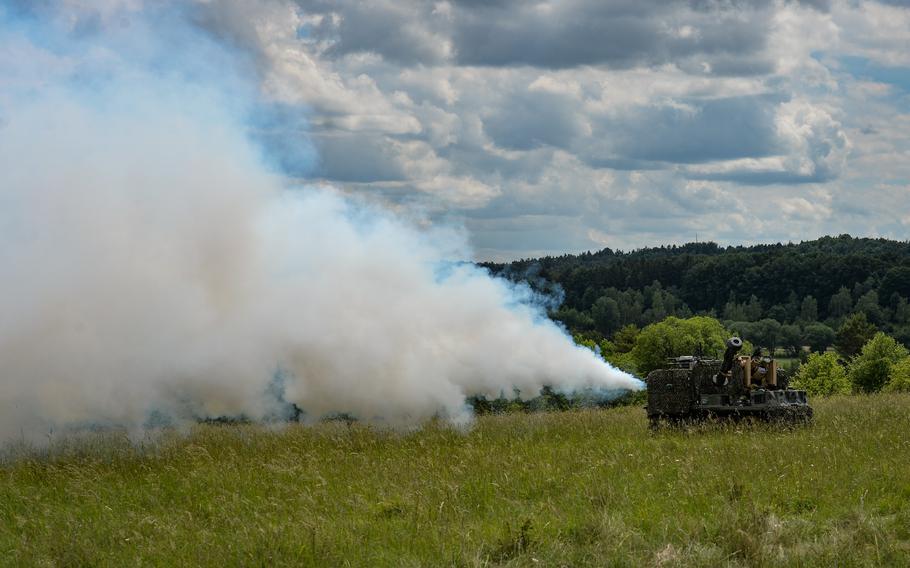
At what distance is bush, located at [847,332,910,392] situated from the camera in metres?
59.8

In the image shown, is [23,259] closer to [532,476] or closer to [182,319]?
[182,319]

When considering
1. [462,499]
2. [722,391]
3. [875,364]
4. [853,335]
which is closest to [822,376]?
[875,364]

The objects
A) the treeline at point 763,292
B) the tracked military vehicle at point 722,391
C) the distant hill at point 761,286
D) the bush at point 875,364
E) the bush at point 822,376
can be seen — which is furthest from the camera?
the distant hill at point 761,286

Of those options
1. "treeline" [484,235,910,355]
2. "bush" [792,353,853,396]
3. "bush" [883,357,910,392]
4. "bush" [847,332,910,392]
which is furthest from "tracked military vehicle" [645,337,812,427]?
"treeline" [484,235,910,355]

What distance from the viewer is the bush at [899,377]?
5078cm

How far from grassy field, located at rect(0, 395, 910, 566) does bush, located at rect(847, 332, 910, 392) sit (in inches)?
1678

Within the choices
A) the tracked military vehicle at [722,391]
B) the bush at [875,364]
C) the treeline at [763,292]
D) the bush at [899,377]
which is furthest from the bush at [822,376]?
the tracked military vehicle at [722,391]

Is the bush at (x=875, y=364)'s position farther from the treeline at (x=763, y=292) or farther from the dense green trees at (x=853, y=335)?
the treeline at (x=763, y=292)

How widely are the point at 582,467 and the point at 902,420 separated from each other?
798 cm

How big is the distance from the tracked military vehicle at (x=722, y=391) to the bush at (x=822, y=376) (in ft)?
141

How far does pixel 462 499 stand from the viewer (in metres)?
14.2

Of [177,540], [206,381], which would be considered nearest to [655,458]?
[177,540]

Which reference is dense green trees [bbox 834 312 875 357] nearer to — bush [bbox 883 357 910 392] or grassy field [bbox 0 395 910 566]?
bush [bbox 883 357 910 392]

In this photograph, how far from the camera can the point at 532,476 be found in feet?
50.0
